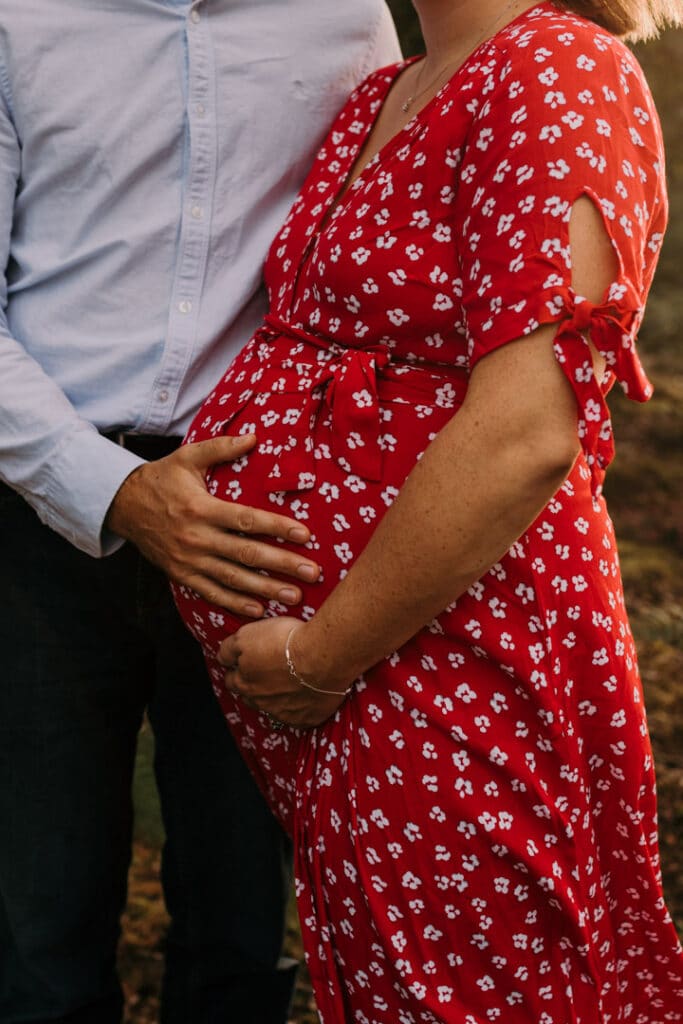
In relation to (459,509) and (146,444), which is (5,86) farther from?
(459,509)

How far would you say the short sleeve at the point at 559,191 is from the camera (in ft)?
3.82

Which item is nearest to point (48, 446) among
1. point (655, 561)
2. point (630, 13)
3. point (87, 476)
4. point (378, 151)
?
point (87, 476)

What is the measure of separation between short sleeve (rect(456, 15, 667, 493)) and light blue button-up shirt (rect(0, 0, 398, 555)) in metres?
0.58

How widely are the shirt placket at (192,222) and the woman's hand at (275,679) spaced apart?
0.46 m

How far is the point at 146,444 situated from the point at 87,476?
0.19 meters

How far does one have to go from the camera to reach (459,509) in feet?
4.11

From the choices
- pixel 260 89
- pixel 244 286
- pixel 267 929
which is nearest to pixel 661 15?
pixel 260 89

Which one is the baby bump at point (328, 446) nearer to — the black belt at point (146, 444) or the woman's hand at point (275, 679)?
the woman's hand at point (275, 679)

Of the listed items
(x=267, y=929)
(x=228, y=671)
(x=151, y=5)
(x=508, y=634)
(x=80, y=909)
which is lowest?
(x=267, y=929)

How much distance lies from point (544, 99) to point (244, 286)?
0.70 m

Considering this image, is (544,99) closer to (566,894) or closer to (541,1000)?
(566,894)

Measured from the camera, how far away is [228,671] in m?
1.59

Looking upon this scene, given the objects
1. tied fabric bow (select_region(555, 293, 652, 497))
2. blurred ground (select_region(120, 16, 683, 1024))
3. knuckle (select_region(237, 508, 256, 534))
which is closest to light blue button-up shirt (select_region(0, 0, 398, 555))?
knuckle (select_region(237, 508, 256, 534))

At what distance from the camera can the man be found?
5.32ft
